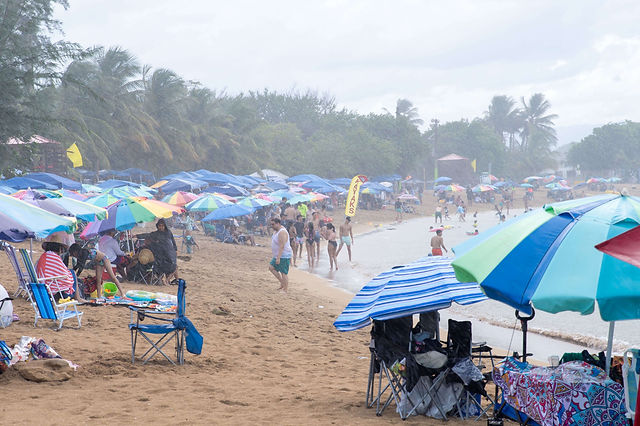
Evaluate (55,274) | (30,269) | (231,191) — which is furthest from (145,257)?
(231,191)

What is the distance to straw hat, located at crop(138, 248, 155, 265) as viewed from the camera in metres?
11.9

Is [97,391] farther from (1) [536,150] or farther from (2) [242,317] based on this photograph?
(1) [536,150]

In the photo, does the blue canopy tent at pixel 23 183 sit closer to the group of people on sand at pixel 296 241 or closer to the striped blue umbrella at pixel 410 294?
the group of people on sand at pixel 296 241

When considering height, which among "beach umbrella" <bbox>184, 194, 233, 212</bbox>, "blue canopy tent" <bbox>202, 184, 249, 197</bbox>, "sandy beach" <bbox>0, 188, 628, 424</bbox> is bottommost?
"sandy beach" <bbox>0, 188, 628, 424</bbox>

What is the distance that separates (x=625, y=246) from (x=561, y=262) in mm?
851

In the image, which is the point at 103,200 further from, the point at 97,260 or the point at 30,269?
the point at 30,269

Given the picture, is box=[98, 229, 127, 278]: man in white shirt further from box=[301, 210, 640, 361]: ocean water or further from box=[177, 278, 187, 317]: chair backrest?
box=[301, 210, 640, 361]: ocean water

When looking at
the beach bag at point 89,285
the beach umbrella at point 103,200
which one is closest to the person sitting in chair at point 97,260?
the beach bag at point 89,285

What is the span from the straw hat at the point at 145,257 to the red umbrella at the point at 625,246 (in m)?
9.71

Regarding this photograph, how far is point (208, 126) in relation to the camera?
153 feet

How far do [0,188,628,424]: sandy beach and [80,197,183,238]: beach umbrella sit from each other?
114 cm

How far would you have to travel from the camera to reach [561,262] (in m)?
4.07

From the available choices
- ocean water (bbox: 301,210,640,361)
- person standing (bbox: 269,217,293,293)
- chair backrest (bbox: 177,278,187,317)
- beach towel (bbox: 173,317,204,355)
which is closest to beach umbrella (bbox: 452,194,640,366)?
ocean water (bbox: 301,210,640,361)

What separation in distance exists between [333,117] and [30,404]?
69729mm
